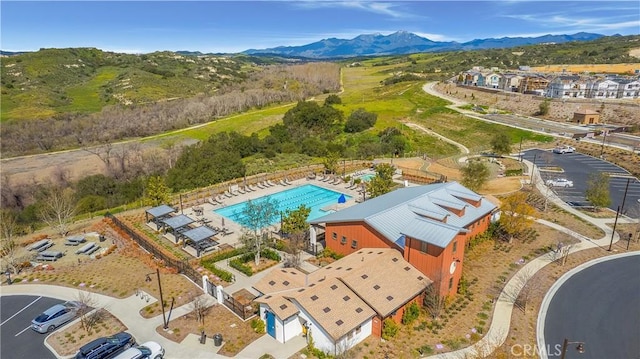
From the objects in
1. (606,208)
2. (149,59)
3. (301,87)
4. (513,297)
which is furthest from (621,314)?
(149,59)

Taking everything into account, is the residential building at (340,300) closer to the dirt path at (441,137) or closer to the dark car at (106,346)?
the dark car at (106,346)

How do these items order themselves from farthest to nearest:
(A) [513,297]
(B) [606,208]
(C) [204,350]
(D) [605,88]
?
(D) [605,88], (B) [606,208], (A) [513,297], (C) [204,350]

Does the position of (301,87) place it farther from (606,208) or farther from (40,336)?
(40,336)

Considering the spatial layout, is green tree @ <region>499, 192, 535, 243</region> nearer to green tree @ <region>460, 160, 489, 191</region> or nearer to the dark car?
green tree @ <region>460, 160, 489, 191</region>

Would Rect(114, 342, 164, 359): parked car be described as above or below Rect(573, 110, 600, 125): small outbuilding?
below

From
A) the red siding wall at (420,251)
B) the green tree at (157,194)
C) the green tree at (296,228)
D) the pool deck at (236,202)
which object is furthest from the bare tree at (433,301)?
the green tree at (157,194)

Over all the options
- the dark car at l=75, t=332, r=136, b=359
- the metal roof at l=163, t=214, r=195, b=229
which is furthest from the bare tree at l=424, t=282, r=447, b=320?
the metal roof at l=163, t=214, r=195, b=229

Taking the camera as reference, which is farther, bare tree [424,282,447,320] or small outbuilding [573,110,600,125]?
small outbuilding [573,110,600,125]
